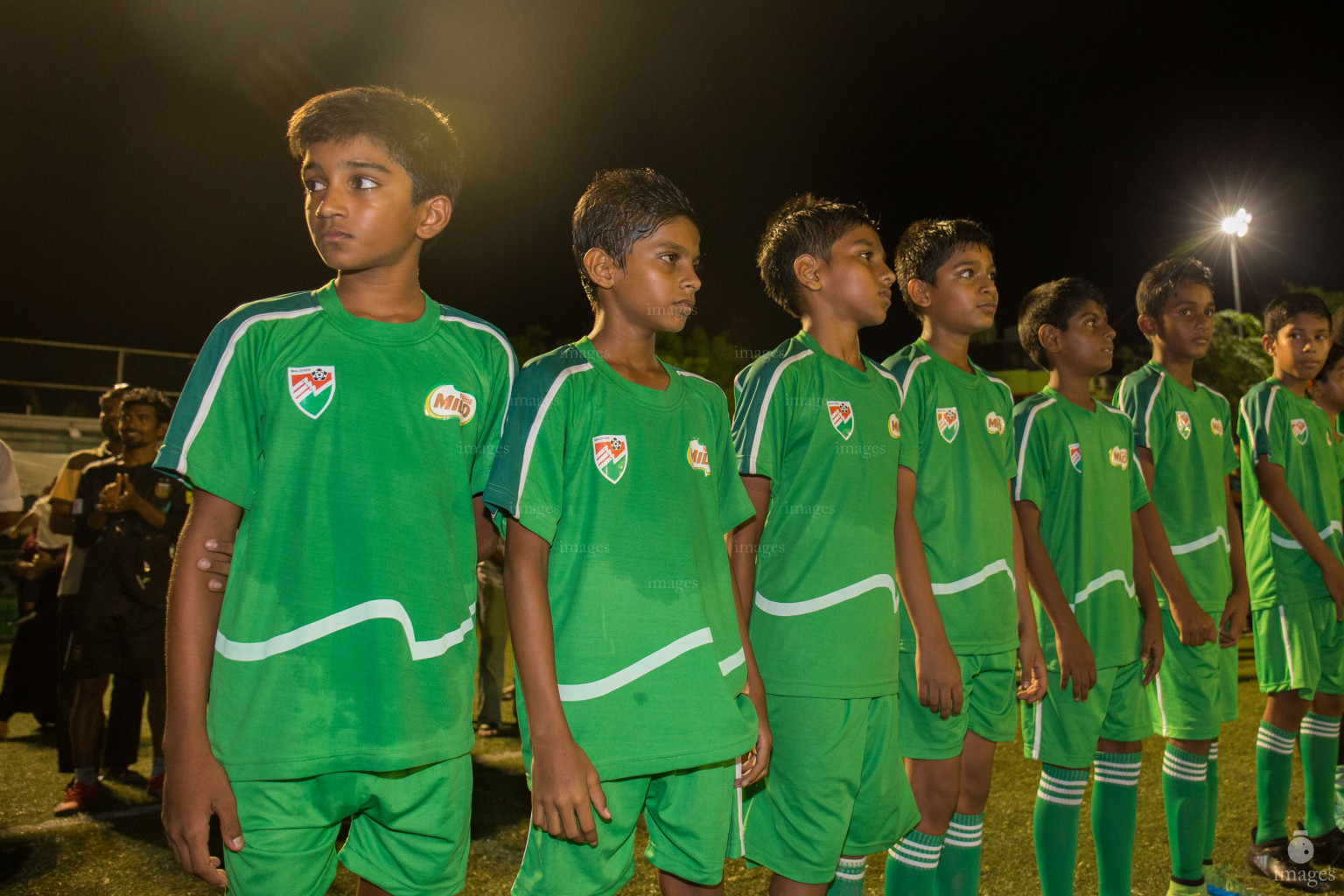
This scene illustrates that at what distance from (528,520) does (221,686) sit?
63cm

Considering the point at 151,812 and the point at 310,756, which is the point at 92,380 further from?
the point at 310,756

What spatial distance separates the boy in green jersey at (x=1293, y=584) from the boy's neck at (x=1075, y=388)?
1.38 m

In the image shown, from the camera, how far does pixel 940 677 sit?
8.79 ft

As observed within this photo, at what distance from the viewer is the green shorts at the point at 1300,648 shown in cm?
421

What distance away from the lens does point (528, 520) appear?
1.93 metres

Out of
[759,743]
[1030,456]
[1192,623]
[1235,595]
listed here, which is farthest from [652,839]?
[1235,595]

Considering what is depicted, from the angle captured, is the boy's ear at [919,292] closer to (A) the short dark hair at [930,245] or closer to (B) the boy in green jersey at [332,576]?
(A) the short dark hair at [930,245]

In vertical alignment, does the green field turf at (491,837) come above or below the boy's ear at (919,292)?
below

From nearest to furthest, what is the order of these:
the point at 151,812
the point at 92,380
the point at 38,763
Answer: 1. the point at 151,812
2. the point at 38,763
3. the point at 92,380

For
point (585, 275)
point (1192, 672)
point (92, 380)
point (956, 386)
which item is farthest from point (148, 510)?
point (92, 380)

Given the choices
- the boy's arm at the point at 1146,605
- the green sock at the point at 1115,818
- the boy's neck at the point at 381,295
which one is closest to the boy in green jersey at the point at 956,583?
the green sock at the point at 1115,818

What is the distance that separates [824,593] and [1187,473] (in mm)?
2231

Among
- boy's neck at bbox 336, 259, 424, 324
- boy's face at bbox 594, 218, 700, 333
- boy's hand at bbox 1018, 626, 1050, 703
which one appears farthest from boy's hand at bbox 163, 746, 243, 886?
boy's hand at bbox 1018, 626, 1050, 703

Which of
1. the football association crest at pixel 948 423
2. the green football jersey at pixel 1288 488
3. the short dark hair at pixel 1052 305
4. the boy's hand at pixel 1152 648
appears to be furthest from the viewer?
the green football jersey at pixel 1288 488
